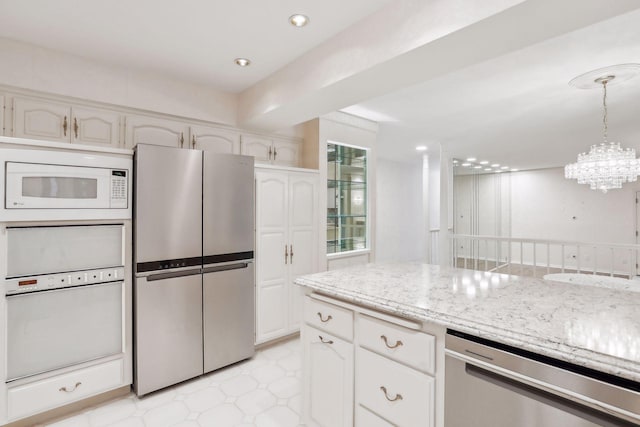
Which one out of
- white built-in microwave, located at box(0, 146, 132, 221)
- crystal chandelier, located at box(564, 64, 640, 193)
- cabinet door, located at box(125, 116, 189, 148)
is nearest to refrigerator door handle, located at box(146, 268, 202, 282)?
white built-in microwave, located at box(0, 146, 132, 221)

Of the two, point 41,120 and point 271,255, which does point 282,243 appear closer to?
point 271,255

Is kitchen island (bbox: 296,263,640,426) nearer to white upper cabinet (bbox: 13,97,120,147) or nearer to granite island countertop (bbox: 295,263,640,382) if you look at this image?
granite island countertop (bbox: 295,263,640,382)

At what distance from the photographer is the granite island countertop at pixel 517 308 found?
0.94m

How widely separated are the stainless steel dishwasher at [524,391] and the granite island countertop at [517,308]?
57mm

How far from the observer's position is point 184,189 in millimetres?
2363

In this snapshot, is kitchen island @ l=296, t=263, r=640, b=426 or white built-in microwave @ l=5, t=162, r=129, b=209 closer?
kitchen island @ l=296, t=263, r=640, b=426

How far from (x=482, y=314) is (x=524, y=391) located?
0.87 ft

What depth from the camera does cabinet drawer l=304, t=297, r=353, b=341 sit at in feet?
5.16

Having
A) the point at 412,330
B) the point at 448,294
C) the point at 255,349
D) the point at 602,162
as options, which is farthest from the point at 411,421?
the point at 602,162

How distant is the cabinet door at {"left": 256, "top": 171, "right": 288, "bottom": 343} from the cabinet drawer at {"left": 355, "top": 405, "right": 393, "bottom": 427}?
1.58 m

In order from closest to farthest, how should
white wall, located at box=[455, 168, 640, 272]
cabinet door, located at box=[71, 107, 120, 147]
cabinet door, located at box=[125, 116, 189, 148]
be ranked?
cabinet door, located at box=[71, 107, 120, 147], cabinet door, located at box=[125, 116, 189, 148], white wall, located at box=[455, 168, 640, 272]

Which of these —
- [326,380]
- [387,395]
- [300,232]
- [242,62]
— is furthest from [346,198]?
[387,395]

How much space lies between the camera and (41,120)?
2.29m

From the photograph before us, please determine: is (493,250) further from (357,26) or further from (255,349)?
(357,26)
